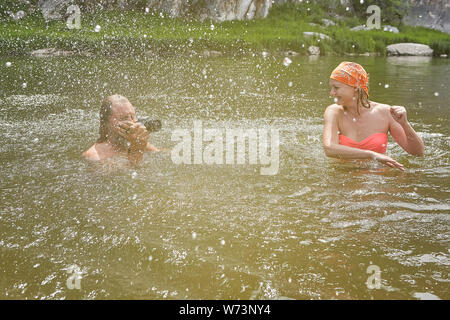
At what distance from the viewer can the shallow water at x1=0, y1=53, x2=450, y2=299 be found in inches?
98.2

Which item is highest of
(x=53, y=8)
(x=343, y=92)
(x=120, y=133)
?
(x=53, y=8)

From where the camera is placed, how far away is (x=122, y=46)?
21.2 meters

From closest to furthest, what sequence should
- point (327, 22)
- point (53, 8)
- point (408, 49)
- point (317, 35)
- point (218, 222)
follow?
point (218, 222), point (317, 35), point (408, 49), point (53, 8), point (327, 22)

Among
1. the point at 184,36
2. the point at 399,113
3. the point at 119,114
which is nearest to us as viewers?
the point at 399,113

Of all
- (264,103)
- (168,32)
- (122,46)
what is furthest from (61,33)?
(264,103)

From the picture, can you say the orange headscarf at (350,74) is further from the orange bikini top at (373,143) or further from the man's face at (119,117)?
the man's face at (119,117)

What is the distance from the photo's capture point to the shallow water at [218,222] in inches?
98.2

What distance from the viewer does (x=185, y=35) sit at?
23.4 meters

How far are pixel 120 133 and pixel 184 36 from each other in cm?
1933

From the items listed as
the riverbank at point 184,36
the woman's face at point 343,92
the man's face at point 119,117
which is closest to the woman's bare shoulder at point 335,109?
the woman's face at point 343,92

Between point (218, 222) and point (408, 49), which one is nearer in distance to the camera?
point (218, 222)

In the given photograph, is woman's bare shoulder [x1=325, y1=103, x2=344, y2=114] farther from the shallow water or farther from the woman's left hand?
the woman's left hand

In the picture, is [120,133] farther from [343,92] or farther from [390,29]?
[390,29]

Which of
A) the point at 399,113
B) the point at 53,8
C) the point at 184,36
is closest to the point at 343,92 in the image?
the point at 399,113
